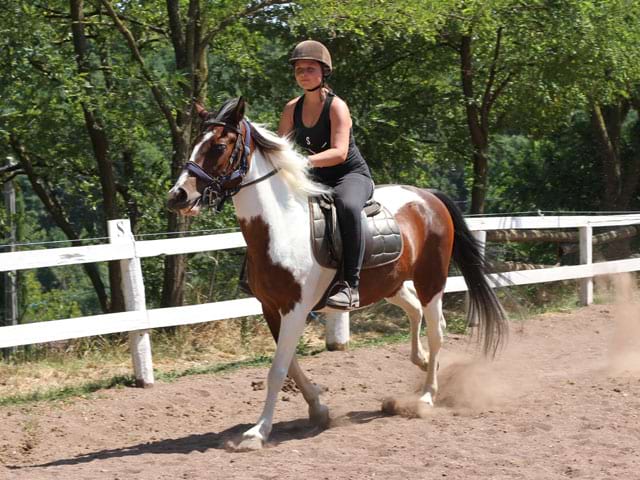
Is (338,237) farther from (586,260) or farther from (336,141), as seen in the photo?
(586,260)

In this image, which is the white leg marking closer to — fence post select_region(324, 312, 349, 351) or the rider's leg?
the rider's leg

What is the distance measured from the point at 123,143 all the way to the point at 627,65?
781 centimetres

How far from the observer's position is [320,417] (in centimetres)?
660

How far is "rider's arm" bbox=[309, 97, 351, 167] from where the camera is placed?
6.17 metres

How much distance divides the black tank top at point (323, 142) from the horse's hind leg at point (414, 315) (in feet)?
4.89

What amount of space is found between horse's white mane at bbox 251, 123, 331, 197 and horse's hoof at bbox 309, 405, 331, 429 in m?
1.60

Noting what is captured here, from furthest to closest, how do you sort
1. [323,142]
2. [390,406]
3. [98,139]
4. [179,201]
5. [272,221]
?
[98,139], [390,406], [323,142], [272,221], [179,201]

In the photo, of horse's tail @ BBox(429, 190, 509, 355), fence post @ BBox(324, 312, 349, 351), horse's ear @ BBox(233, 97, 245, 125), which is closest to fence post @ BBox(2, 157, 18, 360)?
fence post @ BBox(324, 312, 349, 351)

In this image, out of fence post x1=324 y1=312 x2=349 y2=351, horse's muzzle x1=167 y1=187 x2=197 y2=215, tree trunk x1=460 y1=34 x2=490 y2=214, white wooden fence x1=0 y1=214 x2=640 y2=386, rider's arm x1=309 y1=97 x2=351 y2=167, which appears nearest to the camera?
horse's muzzle x1=167 y1=187 x2=197 y2=215

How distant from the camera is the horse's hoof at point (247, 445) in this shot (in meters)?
5.87

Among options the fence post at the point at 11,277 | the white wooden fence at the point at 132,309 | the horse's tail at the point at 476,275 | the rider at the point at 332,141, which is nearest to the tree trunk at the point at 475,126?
the white wooden fence at the point at 132,309

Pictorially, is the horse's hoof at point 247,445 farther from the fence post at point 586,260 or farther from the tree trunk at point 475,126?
the tree trunk at point 475,126

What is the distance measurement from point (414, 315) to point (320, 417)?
1.66m

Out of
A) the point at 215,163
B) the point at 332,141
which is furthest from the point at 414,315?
the point at 215,163
